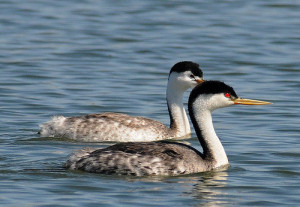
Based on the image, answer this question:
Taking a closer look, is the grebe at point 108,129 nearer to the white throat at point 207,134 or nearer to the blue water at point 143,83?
the blue water at point 143,83

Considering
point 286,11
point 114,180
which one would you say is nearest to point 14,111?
point 114,180

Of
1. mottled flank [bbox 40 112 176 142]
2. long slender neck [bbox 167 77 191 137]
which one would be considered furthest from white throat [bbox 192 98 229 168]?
long slender neck [bbox 167 77 191 137]

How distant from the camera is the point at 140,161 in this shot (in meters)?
11.7

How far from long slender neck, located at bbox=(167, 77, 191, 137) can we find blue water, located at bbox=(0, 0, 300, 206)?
0.91 feet

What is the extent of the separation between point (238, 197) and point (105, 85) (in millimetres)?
8117

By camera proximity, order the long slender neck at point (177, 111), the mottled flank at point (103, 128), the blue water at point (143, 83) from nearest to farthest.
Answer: the blue water at point (143, 83) → the mottled flank at point (103, 128) → the long slender neck at point (177, 111)

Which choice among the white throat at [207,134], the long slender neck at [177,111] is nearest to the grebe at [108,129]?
the long slender neck at [177,111]

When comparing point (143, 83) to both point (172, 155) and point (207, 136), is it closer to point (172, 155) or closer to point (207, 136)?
point (207, 136)

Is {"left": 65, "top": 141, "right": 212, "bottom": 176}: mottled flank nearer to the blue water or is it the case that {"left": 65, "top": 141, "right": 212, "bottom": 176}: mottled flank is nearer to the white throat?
the blue water

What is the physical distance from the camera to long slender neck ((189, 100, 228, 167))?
12195mm

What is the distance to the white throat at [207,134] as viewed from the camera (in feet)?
40.0

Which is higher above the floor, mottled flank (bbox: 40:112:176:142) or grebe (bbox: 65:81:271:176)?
grebe (bbox: 65:81:271:176)

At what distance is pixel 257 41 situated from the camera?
23844 mm

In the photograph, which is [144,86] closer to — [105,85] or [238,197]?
[105,85]
